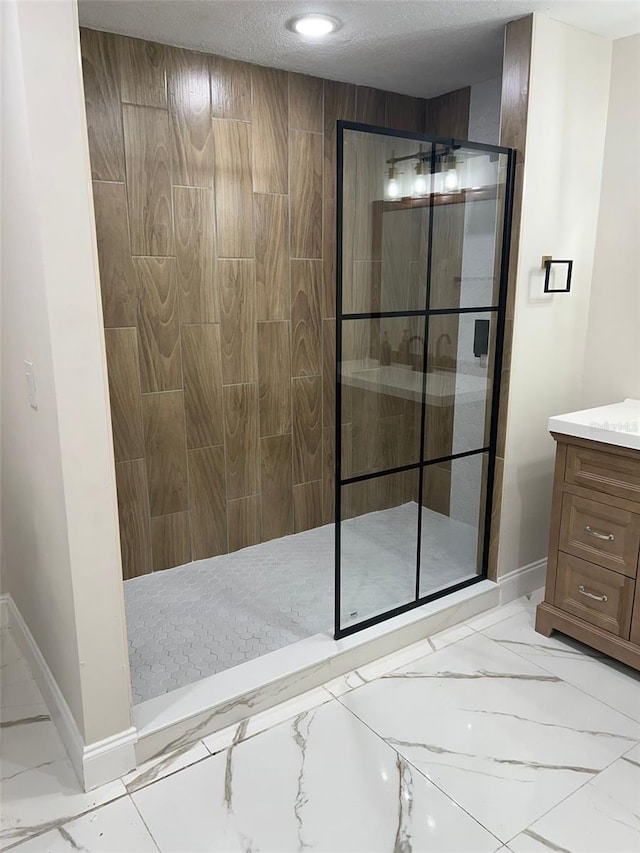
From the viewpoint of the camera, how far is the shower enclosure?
2105 millimetres

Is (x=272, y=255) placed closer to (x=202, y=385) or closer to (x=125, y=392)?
(x=202, y=385)

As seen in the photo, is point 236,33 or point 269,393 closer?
point 236,33

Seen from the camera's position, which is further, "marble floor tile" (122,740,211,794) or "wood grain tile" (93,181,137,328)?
"wood grain tile" (93,181,137,328)

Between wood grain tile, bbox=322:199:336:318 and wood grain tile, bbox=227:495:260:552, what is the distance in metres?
1.03

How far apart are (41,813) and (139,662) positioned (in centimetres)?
61

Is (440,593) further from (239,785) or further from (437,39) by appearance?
(437,39)

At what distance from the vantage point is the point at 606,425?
7.45ft

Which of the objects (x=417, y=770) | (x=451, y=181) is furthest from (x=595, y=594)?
(x=451, y=181)

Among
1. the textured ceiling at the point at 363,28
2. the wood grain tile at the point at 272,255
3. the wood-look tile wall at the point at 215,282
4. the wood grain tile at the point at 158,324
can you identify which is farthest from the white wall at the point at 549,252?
the wood grain tile at the point at 158,324

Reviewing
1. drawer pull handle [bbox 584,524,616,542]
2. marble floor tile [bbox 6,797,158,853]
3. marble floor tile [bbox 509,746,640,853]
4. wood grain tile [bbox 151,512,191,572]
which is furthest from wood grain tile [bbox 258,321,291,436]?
marble floor tile [bbox 509,746,640,853]

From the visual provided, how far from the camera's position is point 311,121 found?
3.00m

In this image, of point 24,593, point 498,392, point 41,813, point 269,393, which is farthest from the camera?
point 269,393

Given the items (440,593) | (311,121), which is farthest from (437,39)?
(440,593)

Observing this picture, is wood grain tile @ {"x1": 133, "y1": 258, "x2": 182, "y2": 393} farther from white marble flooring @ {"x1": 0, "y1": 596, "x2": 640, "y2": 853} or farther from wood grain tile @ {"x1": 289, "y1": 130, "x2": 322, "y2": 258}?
white marble flooring @ {"x1": 0, "y1": 596, "x2": 640, "y2": 853}
